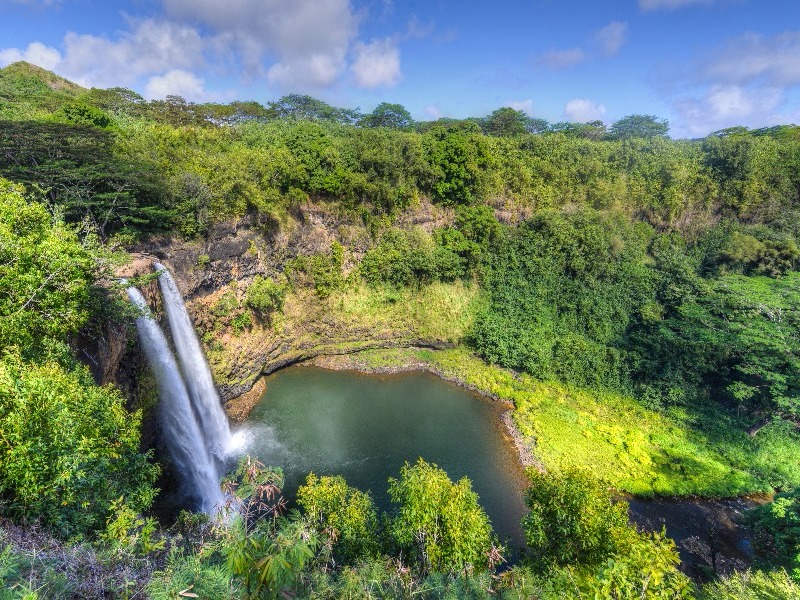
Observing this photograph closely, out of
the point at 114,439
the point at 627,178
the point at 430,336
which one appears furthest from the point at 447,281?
the point at 114,439

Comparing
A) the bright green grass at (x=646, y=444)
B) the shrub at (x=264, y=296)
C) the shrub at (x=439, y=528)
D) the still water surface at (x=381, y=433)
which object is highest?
the shrub at (x=264, y=296)

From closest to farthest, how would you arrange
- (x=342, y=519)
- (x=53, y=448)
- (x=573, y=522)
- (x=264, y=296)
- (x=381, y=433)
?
1. (x=53, y=448)
2. (x=573, y=522)
3. (x=342, y=519)
4. (x=381, y=433)
5. (x=264, y=296)

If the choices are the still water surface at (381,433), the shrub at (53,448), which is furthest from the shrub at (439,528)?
the shrub at (53,448)

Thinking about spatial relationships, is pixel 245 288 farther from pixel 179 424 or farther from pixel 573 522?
pixel 573 522

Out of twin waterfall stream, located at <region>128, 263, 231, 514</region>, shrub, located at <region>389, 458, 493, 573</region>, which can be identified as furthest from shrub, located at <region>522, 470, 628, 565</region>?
twin waterfall stream, located at <region>128, 263, 231, 514</region>

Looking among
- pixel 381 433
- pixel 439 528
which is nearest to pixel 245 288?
pixel 381 433

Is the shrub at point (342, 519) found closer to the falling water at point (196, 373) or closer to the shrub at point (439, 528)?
the shrub at point (439, 528)
